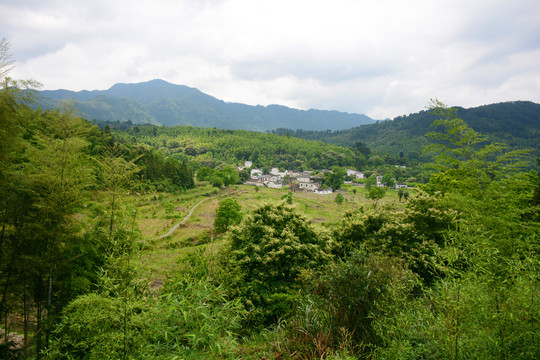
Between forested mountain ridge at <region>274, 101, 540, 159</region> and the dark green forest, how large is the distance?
96096 millimetres

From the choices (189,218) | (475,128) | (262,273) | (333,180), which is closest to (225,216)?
(189,218)

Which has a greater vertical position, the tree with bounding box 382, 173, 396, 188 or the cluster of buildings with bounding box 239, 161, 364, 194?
the tree with bounding box 382, 173, 396, 188

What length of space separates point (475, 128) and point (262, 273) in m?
136

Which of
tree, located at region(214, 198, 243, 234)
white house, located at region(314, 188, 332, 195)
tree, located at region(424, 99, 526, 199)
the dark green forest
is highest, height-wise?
tree, located at region(424, 99, 526, 199)

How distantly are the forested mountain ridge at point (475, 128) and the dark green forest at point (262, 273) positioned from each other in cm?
9610

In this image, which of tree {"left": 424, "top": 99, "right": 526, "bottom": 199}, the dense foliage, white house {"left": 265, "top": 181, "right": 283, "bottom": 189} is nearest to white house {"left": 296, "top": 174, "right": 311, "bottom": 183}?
white house {"left": 265, "top": 181, "right": 283, "bottom": 189}

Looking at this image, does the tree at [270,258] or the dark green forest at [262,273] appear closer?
the dark green forest at [262,273]

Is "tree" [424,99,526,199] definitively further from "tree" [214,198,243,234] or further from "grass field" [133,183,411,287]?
"tree" [214,198,243,234]

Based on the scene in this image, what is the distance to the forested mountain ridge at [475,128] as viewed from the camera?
97.1 m

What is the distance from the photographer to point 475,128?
108562mm

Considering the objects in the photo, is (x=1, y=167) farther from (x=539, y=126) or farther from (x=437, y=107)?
(x=539, y=126)

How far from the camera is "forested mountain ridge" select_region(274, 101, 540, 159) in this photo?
97062 mm

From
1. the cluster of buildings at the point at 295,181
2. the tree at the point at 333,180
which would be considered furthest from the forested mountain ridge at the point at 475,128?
the cluster of buildings at the point at 295,181

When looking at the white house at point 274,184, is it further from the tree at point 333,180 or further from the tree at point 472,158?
the tree at point 472,158
